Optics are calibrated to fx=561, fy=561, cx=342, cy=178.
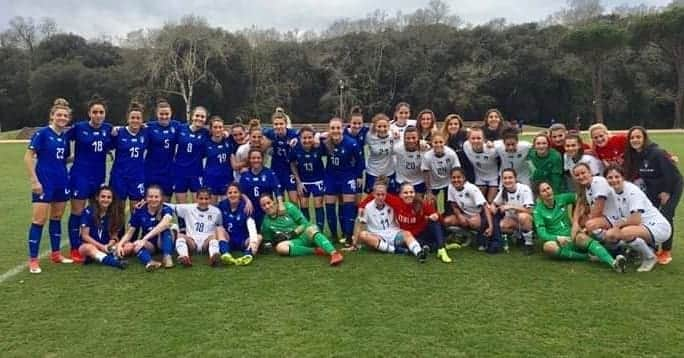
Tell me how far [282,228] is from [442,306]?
2.48 m

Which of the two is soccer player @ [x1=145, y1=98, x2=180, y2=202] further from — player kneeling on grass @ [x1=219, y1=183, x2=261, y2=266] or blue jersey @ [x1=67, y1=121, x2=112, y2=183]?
player kneeling on grass @ [x1=219, y1=183, x2=261, y2=266]

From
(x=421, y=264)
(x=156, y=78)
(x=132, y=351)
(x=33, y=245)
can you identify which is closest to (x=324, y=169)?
(x=421, y=264)

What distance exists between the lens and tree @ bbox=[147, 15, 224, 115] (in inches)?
1686

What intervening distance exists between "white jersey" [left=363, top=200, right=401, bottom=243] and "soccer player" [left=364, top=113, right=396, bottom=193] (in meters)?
0.67

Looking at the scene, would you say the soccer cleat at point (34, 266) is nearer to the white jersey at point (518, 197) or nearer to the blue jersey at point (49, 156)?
the blue jersey at point (49, 156)

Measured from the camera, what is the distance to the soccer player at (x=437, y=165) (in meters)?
6.42

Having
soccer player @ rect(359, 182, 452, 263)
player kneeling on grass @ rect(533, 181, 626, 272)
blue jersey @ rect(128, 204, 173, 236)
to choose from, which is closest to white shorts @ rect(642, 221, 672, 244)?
player kneeling on grass @ rect(533, 181, 626, 272)

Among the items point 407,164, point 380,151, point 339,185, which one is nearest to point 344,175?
point 339,185

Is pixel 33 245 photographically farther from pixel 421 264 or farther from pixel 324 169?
pixel 421 264

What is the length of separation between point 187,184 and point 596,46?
144ft

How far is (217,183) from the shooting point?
6.82 meters

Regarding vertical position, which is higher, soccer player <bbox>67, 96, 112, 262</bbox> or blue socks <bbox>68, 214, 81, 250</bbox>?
soccer player <bbox>67, 96, 112, 262</bbox>

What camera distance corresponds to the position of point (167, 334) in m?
3.91

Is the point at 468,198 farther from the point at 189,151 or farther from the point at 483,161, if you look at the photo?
the point at 189,151
